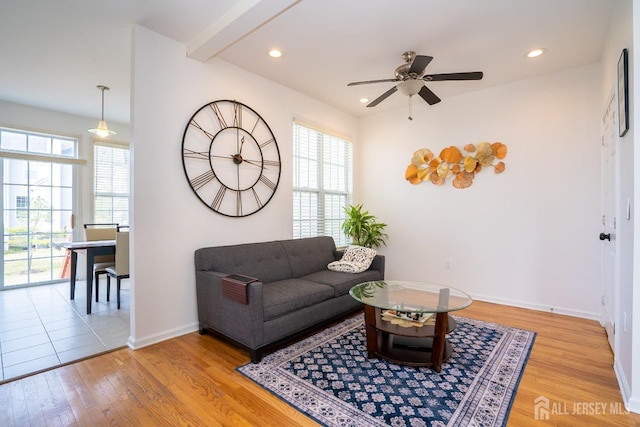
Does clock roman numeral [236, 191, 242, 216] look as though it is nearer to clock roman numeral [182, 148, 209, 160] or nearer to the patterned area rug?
clock roman numeral [182, 148, 209, 160]

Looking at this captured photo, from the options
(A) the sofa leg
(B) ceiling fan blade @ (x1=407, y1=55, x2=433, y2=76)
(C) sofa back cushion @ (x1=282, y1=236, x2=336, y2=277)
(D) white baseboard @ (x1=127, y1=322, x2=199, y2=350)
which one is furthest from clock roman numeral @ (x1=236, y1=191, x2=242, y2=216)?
(B) ceiling fan blade @ (x1=407, y1=55, x2=433, y2=76)

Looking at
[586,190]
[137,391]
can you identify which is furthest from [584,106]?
[137,391]

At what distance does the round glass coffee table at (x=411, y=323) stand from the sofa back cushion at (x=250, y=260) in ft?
3.40

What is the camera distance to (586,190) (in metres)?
3.37

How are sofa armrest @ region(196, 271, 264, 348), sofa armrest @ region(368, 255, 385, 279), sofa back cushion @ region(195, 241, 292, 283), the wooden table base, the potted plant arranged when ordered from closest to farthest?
the wooden table base
sofa armrest @ region(196, 271, 264, 348)
sofa back cushion @ region(195, 241, 292, 283)
sofa armrest @ region(368, 255, 385, 279)
the potted plant

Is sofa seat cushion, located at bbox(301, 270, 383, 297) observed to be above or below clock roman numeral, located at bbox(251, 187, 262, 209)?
below

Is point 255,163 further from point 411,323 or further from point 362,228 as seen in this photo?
point 411,323

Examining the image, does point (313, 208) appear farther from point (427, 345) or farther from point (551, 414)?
point (551, 414)

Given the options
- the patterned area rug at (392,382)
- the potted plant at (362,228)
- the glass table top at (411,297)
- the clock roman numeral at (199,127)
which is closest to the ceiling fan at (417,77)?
the clock roman numeral at (199,127)

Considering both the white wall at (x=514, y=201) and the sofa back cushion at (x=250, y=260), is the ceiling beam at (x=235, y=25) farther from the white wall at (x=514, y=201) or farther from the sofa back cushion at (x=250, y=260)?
the white wall at (x=514, y=201)

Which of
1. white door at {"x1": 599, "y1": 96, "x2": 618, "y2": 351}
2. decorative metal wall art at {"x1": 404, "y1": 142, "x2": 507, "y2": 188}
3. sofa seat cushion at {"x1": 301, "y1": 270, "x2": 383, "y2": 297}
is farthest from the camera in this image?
decorative metal wall art at {"x1": 404, "y1": 142, "x2": 507, "y2": 188}

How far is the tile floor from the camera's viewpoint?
241 centimetres

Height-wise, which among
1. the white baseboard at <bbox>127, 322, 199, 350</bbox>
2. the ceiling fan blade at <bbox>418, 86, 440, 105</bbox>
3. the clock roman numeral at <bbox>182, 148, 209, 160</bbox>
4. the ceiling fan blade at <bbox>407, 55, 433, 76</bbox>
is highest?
the ceiling fan blade at <bbox>407, 55, 433, 76</bbox>

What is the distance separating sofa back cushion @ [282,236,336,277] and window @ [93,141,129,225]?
382 cm
